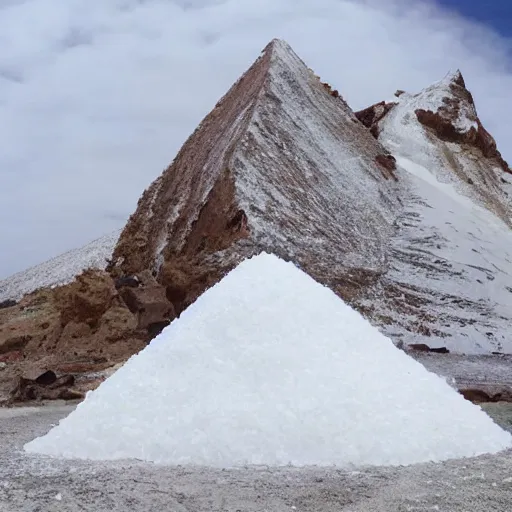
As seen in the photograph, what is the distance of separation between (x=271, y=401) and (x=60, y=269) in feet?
55.7

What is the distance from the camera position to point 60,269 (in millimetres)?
21438

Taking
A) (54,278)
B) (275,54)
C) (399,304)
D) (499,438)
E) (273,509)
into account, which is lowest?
(273,509)

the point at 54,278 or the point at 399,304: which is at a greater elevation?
the point at 54,278

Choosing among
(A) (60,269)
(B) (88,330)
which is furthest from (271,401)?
(A) (60,269)

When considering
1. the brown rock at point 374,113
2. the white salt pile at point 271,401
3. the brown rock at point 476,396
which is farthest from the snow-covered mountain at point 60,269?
the white salt pile at point 271,401

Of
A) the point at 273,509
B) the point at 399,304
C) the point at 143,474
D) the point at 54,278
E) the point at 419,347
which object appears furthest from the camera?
the point at 54,278

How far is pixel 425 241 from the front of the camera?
52.1 ft

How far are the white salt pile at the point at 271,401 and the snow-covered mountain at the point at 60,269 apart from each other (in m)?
12.4

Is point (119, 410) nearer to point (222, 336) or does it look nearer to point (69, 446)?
point (69, 446)

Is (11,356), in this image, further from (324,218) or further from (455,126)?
(455,126)

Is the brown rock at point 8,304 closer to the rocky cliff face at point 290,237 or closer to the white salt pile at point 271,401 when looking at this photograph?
the rocky cliff face at point 290,237

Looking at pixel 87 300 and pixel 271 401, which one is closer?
pixel 271 401

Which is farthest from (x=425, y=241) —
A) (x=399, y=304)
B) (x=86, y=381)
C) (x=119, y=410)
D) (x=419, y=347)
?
(x=119, y=410)

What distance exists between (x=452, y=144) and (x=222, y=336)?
1896 cm
